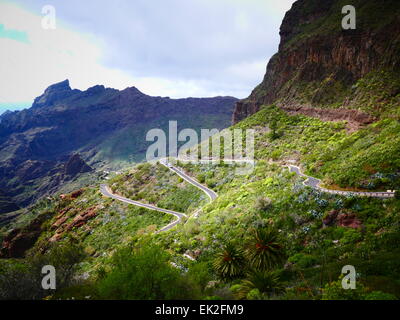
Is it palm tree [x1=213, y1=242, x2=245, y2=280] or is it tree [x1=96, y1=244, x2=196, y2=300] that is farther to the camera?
palm tree [x1=213, y1=242, x2=245, y2=280]

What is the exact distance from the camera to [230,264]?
69.6 ft

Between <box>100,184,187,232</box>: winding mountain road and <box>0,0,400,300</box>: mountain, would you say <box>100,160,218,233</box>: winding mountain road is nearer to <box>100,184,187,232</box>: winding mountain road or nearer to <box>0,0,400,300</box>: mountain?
<box>100,184,187,232</box>: winding mountain road

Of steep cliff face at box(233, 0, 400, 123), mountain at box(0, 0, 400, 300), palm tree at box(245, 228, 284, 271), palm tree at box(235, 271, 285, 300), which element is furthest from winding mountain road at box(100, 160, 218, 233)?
steep cliff face at box(233, 0, 400, 123)

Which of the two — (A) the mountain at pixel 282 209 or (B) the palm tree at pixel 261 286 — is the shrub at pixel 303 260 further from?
(B) the palm tree at pixel 261 286

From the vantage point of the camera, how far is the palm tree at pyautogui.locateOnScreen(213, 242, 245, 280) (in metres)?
20.9

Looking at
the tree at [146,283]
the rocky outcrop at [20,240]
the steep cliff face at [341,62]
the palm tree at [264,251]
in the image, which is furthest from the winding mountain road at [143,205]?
the steep cliff face at [341,62]

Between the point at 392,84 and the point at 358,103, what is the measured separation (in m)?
5.40

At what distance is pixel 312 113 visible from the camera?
55156 millimetres

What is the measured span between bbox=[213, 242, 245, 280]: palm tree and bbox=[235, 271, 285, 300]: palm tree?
4900mm

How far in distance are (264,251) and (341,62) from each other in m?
50.4

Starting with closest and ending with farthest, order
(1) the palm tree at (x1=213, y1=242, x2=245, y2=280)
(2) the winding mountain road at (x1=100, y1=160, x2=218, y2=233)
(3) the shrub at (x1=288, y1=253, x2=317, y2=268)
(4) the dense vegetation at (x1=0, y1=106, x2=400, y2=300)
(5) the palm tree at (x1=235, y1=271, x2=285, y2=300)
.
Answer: (5) the palm tree at (x1=235, y1=271, x2=285, y2=300), (4) the dense vegetation at (x1=0, y1=106, x2=400, y2=300), (3) the shrub at (x1=288, y1=253, x2=317, y2=268), (1) the palm tree at (x1=213, y1=242, x2=245, y2=280), (2) the winding mountain road at (x1=100, y1=160, x2=218, y2=233)
